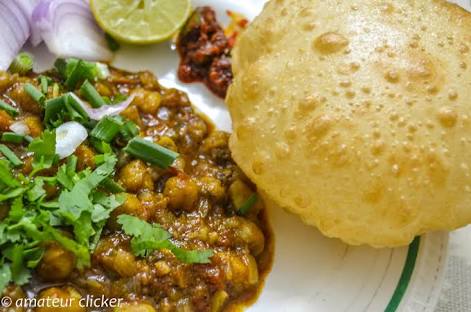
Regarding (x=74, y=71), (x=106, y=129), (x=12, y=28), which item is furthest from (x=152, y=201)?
(x=12, y=28)

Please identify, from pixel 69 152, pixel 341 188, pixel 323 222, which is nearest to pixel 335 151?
pixel 341 188

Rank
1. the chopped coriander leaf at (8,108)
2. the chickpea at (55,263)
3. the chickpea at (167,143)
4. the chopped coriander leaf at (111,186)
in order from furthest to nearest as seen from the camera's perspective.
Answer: the chickpea at (167,143) < the chopped coriander leaf at (8,108) < the chopped coriander leaf at (111,186) < the chickpea at (55,263)

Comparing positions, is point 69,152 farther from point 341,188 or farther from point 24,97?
point 341,188

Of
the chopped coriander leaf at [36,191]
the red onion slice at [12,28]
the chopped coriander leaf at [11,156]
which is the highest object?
the red onion slice at [12,28]

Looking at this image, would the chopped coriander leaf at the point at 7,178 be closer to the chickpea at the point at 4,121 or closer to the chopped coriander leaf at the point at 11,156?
the chopped coriander leaf at the point at 11,156

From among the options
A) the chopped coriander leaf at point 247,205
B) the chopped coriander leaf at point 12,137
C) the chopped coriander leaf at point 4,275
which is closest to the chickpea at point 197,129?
the chopped coriander leaf at point 247,205

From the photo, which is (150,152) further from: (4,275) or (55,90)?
(4,275)
